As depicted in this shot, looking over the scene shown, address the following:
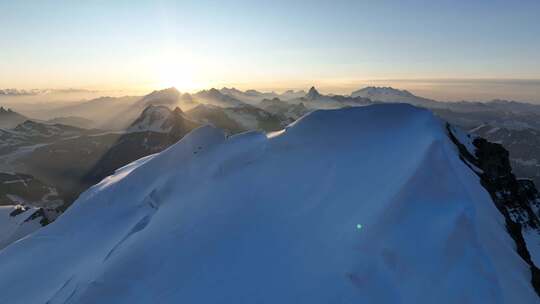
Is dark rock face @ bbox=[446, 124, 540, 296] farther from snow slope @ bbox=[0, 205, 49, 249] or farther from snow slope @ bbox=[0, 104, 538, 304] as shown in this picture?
snow slope @ bbox=[0, 205, 49, 249]

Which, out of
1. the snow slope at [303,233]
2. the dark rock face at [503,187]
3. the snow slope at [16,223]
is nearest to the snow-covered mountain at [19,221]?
the snow slope at [16,223]

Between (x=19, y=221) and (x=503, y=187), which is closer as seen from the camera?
(x=503, y=187)

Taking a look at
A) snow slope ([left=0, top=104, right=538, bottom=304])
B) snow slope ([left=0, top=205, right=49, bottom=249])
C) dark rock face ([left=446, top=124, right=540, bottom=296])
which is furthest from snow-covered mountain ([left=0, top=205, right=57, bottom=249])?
dark rock face ([left=446, top=124, right=540, bottom=296])

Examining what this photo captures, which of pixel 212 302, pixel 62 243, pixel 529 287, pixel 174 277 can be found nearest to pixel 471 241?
pixel 529 287

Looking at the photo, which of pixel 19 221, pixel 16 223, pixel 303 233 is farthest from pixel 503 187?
pixel 19 221

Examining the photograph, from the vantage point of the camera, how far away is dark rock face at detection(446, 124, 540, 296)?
114ft

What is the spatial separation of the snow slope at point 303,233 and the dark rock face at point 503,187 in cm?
306

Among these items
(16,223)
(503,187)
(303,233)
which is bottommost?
(16,223)

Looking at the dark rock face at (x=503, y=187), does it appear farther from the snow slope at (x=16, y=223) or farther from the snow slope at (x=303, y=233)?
the snow slope at (x=16, y=223)

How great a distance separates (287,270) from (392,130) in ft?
71.7

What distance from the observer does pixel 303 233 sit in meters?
26.1

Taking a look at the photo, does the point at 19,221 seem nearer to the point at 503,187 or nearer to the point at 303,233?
the point at 303,233

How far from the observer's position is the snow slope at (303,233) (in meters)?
22.0

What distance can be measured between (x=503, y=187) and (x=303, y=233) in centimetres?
2639
